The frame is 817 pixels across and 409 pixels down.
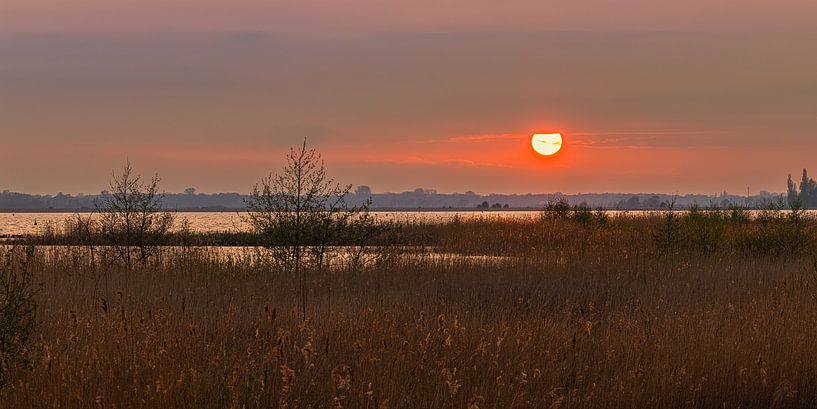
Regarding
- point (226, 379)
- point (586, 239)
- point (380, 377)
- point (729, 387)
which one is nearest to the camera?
point (226, 379)

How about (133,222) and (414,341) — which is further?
(133,222)

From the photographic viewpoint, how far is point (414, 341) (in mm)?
9328

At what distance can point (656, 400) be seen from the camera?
8008 mm

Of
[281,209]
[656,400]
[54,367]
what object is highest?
[281,209]

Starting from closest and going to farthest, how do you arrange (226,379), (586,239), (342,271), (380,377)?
(226,379)
(380,377)
(342,271)
(586,239)

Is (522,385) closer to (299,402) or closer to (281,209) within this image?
(299,402)

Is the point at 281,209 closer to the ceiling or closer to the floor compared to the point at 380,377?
closer to the ceiling

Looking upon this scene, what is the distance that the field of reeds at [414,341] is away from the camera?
725 centimetres

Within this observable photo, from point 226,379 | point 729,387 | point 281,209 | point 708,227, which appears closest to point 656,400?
point 729,387

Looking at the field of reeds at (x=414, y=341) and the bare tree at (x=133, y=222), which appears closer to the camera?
the field of reeds at (x=414, y=341)

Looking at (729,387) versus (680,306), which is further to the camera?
(680,306)

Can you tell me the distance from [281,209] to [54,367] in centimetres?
1298

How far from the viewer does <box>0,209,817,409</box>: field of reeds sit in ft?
23.8

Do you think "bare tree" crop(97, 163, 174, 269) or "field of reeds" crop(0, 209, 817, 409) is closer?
"field of reeds" crop(0, 209, 817, 409)
